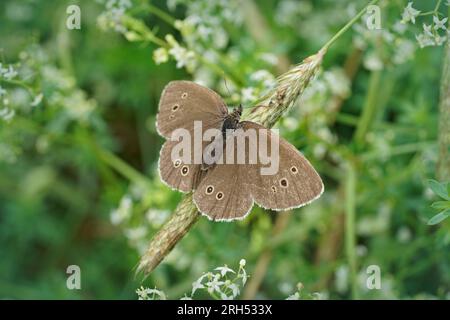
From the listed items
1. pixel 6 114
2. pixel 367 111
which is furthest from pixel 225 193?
pixel 367 111

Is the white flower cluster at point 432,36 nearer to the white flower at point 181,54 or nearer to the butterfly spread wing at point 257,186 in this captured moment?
the butterfly spread wing at point 257,186

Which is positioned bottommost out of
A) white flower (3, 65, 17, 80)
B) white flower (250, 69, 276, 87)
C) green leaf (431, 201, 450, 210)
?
green leaf (431, 201, 450, 210)

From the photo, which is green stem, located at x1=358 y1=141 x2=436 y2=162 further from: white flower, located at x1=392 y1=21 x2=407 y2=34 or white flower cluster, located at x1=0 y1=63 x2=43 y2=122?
white flower cluster, located at x1=0 y1=63 x2=43 y2=122

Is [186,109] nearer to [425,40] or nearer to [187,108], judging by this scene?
[187,108]

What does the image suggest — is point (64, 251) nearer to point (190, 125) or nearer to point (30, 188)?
point (30, 188)

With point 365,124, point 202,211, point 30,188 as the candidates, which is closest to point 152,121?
point 30,188

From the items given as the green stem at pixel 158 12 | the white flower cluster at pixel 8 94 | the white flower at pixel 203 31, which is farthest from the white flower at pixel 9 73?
the white flower at pixel 203 31

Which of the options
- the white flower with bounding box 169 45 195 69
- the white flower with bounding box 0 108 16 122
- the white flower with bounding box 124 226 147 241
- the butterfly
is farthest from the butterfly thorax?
the white flower with bounding box 124 226 147 241
